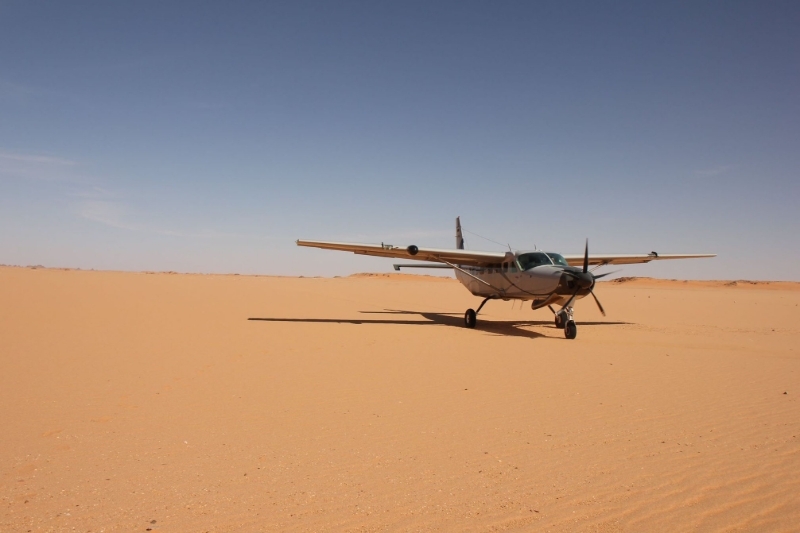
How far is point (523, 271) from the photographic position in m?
15.3

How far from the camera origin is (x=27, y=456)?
14.3 feet

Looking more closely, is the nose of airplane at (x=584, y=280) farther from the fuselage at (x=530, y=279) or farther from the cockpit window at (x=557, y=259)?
the cockpit window at (x=557, y=259)

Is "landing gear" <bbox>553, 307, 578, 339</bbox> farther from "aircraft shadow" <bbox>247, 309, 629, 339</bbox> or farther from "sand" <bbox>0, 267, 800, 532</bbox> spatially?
"sand" <bbox>0, 267, 800, 532</bbox>

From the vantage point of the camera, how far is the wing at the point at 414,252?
17.1 m

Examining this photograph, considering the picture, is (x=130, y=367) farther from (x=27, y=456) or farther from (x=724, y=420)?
(x=724, y=420)

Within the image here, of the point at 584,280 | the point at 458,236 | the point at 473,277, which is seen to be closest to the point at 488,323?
the point at 473,277

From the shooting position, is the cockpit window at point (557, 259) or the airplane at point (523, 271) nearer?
the airplane at point (523, 271)

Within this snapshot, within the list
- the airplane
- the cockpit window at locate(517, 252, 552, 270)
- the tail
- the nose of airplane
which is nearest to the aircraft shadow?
the airplane

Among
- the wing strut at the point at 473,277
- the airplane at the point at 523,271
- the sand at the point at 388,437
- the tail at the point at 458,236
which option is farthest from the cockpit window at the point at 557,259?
the tail at the point at 458,236

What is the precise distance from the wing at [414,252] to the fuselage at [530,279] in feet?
1.19

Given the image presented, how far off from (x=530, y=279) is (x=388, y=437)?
423 inches

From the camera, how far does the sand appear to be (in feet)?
11.4

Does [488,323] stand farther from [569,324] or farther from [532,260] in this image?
[569,324]

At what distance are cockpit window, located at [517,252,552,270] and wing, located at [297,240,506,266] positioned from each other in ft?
3.94
